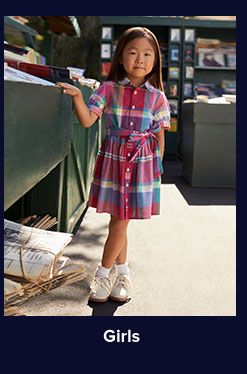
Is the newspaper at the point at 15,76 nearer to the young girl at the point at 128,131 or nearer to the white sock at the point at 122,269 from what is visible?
the young girl at the point at 128,131

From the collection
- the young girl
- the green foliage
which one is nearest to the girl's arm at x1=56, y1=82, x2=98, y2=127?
the young girl

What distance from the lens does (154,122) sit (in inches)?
98.8

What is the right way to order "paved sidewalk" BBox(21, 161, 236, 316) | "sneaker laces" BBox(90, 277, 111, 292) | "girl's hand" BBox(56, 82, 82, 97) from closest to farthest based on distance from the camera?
"girl's hand" BBox(56, 82, 82, 97)
"paved sidewalk" BBox(21, 161, 236, 316)
"sneaker laces" BBox(90, 277, 111, 292)

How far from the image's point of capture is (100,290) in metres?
2.54

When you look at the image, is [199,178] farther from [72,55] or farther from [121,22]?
[72,55]

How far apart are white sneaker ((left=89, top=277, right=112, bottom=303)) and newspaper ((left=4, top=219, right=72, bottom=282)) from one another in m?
0.23

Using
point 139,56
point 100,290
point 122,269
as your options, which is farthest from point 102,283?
point 139,56

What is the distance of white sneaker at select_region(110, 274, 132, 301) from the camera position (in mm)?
2547

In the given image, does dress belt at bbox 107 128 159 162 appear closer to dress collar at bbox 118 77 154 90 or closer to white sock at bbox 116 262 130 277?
dress collar at bbox 118 77 154 90

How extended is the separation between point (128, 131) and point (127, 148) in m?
0.09

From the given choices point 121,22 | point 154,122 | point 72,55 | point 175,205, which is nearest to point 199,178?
point 175,205

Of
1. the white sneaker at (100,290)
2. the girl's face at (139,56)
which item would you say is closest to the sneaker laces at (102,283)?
the white sneaker at (100,290)

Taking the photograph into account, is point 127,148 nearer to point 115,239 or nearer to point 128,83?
point 128,83

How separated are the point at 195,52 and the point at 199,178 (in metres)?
4.24
